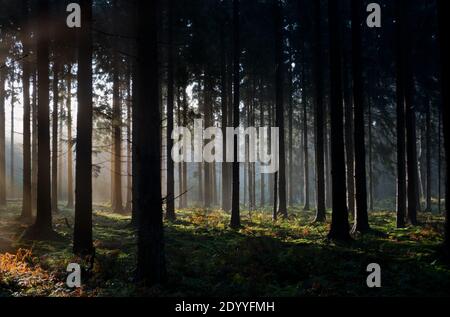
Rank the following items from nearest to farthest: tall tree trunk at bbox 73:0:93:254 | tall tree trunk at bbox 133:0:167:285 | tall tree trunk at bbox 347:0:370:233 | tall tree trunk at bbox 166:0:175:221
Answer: tall tree trunk at bbox 133:0:167:285 < tall tree trunk at bbox 73:0:93:254 < tall tree trunk at bbox 347:0:370:233 < tall tree trunk at bbox 166:0:175:221

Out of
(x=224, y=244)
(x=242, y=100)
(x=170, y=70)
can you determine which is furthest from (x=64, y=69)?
(x=242, y=100)

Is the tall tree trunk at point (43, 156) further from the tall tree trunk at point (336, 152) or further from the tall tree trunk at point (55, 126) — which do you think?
the tall tree trunk at point (336, 152)

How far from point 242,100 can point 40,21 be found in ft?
66.2

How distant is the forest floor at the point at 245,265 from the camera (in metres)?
7.63

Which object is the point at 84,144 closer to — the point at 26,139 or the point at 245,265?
the point at 245,265

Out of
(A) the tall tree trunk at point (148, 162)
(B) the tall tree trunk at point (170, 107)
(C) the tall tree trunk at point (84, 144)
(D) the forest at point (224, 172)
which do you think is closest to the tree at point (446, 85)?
(D) the forest at point (224, 172)

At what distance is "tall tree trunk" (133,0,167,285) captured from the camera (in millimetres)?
7465

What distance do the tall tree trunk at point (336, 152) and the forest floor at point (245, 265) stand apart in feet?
2.34

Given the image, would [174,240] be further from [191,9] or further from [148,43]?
[191,9]

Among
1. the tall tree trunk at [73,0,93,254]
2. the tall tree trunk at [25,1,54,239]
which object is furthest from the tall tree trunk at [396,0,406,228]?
the tall tree trunk at [25,1,54,239]

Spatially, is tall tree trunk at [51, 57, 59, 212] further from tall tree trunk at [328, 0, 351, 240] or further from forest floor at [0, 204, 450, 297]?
tall tree trunk at [328, 0, 351, 240]

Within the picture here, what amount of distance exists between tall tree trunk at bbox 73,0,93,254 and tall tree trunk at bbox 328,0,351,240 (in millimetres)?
7799

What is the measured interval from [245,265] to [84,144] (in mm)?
5443

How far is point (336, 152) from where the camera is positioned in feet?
42.8
